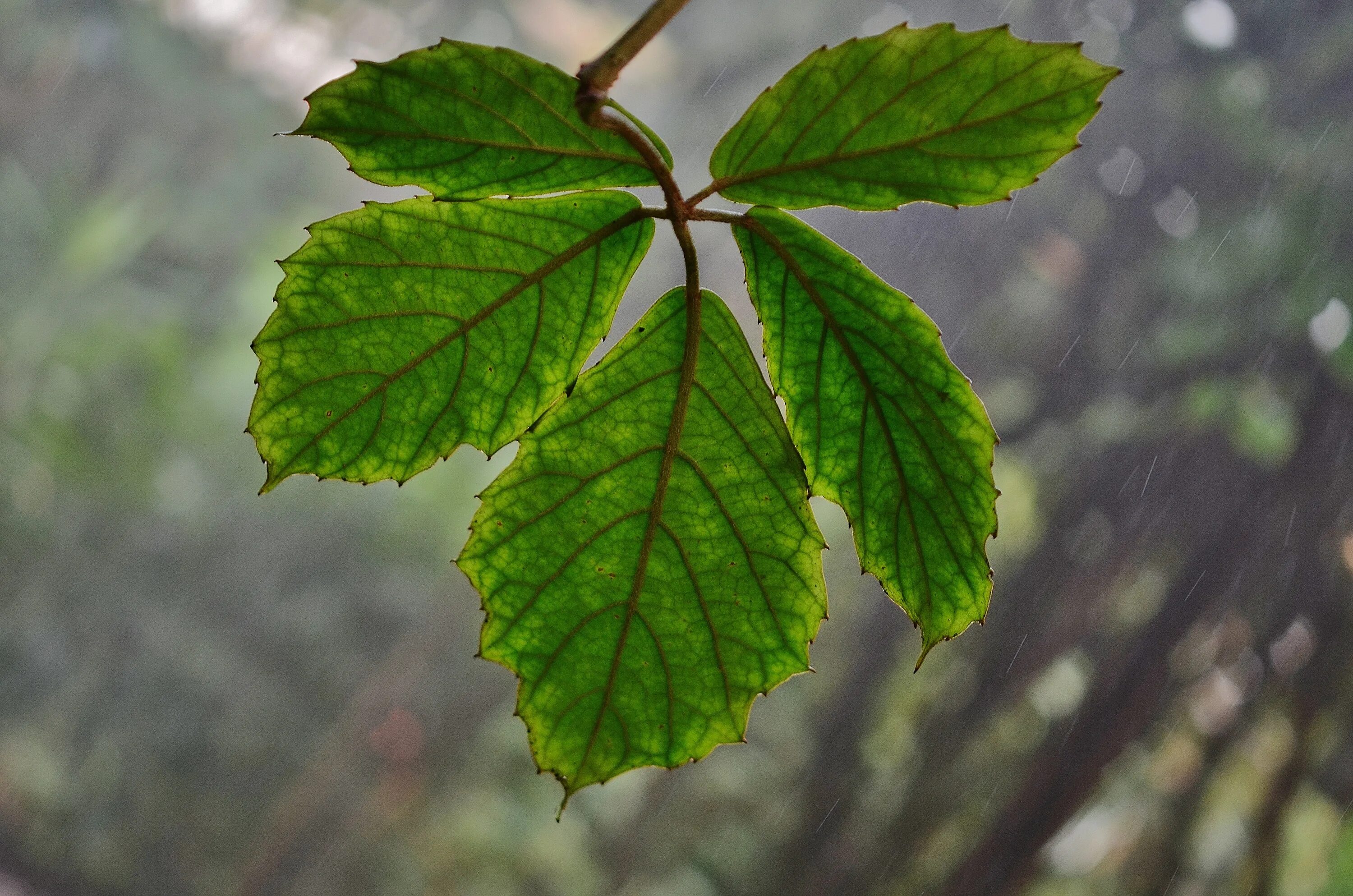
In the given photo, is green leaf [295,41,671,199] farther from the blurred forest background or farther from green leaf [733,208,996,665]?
the blurred forest background

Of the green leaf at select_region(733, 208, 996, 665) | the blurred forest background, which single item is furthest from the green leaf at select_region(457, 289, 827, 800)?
the blurred forest background

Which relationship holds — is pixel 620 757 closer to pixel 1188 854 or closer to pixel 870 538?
Result: pixel 870 538

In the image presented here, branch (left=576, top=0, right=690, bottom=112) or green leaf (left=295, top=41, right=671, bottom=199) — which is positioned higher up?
green leaf (left=295, top=41, right=671, bottom=199)

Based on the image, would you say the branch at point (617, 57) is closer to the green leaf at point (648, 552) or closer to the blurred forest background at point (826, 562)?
the green leaf at point (648, 552)

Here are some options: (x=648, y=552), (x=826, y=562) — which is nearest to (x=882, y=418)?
(x=648, y=552)

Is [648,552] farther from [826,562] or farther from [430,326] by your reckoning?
[826,562]

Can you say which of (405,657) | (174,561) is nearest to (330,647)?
(405,657)

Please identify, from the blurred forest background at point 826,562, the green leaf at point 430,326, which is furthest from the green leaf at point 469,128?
the blurred forest background at point 826,562
